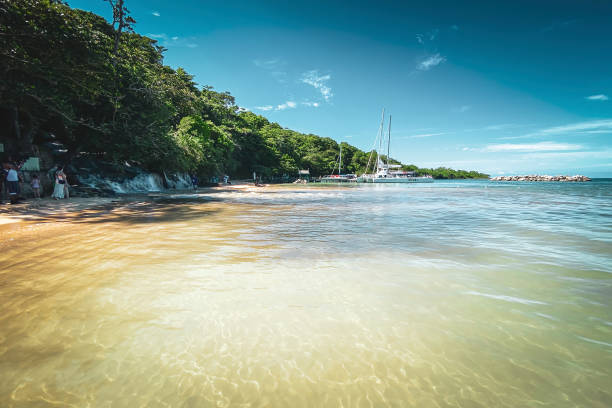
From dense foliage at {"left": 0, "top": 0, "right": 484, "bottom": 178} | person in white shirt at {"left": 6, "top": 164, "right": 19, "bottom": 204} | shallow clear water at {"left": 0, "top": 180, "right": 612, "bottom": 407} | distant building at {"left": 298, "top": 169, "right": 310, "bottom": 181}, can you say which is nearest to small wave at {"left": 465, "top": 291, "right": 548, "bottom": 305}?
shallow clear water at {"left": 0, "top": 180, "right": 612, "bottom": 407}

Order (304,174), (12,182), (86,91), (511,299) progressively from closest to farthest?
1. (511,299)
2. (12,182)
3. (86,91)
4. (304,174)

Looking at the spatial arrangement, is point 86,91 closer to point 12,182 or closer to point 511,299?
point 12,182

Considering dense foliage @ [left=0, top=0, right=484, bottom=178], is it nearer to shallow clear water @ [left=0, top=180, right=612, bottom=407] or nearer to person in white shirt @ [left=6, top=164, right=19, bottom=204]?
person in white shirt @ [left=6, top=164, right=19, bottom=204]

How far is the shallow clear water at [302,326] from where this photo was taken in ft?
6.31

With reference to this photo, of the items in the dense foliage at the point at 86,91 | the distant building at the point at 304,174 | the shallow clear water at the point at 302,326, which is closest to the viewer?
the shallow clear water at the point at 302,326

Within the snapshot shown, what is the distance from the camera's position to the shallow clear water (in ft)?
6.31

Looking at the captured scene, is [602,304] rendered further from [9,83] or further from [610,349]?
[9,83]

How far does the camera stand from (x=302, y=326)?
2771mm

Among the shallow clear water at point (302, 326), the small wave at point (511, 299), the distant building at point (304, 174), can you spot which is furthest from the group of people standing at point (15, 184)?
the distant building at point (304, 174)

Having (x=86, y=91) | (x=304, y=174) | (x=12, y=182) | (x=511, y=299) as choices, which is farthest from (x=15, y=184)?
(x=304, y=174)

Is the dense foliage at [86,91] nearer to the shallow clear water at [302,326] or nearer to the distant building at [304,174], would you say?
the shallow clear water at [302,326]

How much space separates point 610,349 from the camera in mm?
2412

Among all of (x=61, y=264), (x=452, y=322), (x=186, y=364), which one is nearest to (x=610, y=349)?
(x=452, y=322)

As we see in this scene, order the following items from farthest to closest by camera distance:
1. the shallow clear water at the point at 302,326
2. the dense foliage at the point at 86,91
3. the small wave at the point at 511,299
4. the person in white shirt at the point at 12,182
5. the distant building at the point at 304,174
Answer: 1. the distant building at the point at 304,174
2. the person in white shirt at the point at 12,182
3. the dense foliage at the point at 86,91
4. the small wave at the point at 511,299
5. the shallow clear water at the point at 302,326
